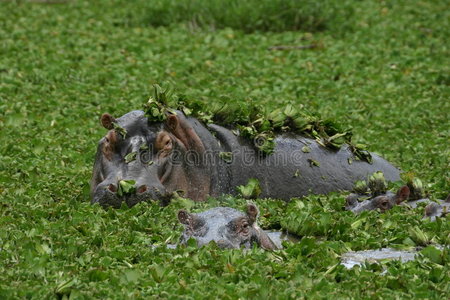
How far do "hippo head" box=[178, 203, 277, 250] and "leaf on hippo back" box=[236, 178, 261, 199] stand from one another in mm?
1486

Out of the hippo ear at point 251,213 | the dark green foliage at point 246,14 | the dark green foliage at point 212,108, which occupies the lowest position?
the dark green foliage at point 246,14

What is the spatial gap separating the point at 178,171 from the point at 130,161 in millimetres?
419

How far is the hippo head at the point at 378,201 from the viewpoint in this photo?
8211 mm

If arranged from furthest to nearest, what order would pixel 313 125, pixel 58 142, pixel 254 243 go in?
1. pixel 58 142
2. pixel 313 125
3. pixel 254 243

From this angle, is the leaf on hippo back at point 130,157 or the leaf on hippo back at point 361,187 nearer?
the leaf on hippo back at point 130,157

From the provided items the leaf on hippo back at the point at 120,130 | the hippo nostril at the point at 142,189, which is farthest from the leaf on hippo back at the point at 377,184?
the leaf on hippo back at the point at 120,130

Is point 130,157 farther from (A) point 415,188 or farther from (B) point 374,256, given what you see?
(A) point 415,188

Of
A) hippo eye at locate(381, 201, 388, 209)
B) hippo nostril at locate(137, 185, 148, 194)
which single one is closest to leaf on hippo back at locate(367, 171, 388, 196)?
hippo eye at locate(381, 201, 388, 209)

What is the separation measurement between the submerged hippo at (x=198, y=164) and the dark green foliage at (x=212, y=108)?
244mm

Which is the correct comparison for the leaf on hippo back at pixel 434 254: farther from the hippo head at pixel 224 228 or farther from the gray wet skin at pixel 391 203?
the gray wet skin at pixel 391 203

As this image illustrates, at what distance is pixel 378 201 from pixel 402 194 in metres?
Answer: 0.24

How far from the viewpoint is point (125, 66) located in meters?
13.5

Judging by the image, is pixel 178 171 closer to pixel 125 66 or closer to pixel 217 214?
pixel 217 214

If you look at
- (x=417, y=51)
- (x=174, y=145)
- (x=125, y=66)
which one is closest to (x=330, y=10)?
(x=417, y=51)
